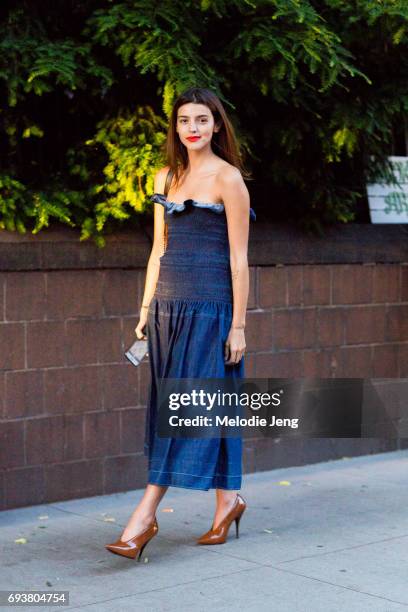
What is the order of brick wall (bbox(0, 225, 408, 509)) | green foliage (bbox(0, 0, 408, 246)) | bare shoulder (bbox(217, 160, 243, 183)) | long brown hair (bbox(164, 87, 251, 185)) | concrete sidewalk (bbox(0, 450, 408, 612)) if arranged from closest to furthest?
concrete sidewalk (bbox(0, 450, 408, 612)) < bare shoulder (bbox(217, 160, 243, 183)) < long brown hair (bbox(164, 87, 251, 185)) < green foliage (bbox(0, 0, 408, 246)) < brick wall (bbox(0, 225, 408, 509))

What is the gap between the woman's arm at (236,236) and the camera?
5449 millimetres

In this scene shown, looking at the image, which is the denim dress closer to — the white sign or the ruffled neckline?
the ruffled neckline

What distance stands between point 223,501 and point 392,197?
3.53 m

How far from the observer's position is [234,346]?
5.51 meters

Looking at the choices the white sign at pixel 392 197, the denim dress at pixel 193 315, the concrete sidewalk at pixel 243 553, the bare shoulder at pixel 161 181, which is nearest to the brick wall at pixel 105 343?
the concrete sidewalk at pixel 243 553

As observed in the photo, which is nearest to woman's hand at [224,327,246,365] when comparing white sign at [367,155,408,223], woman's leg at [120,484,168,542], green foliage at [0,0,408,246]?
woman's leg at [120,484,168,542]

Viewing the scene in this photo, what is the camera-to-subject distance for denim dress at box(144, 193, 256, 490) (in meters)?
5.50

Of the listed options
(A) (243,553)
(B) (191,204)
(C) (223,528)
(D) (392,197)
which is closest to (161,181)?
(B) (191,204)

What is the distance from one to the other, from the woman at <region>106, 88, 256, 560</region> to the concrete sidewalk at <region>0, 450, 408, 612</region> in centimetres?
33

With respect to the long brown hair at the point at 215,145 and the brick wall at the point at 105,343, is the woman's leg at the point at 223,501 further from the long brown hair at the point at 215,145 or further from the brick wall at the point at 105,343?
the long brown hair at the point at 215,145

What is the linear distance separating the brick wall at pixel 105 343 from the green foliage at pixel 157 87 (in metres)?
0.27

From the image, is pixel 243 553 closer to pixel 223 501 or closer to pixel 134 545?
pixel 223 501

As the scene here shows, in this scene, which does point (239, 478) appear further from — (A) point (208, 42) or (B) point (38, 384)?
(A) point (208, 42)

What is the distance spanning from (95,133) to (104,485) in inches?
80.1
